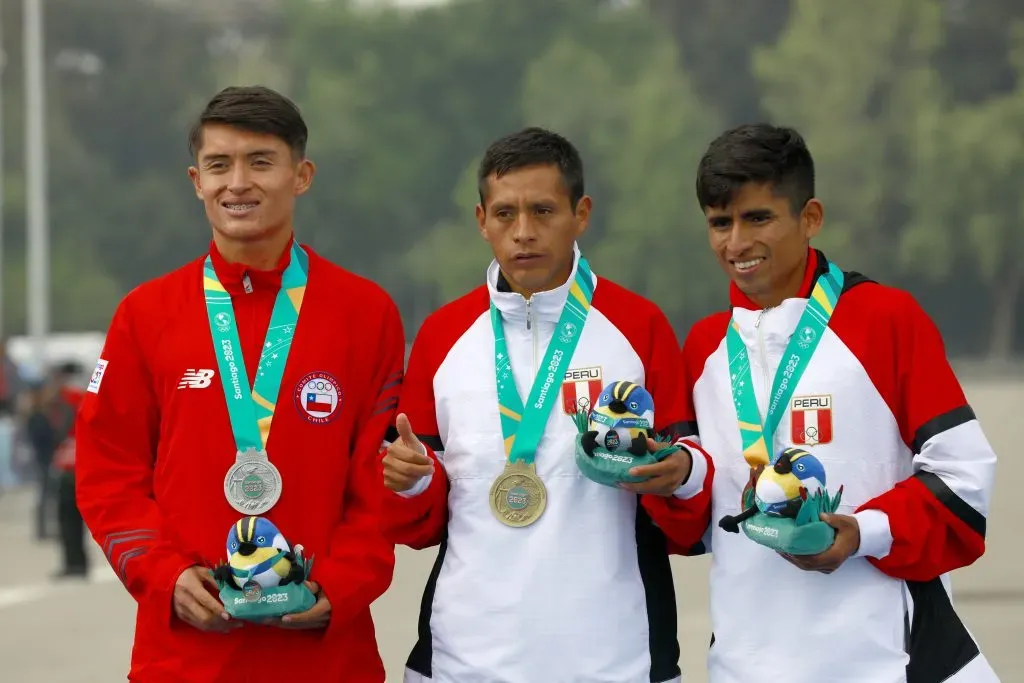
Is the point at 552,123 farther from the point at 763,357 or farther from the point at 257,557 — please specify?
the point at 257,557

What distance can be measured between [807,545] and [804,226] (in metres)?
0.88

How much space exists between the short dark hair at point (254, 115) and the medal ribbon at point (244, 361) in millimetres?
357

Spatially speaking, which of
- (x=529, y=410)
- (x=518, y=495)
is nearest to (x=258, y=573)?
(x=518, y=495)

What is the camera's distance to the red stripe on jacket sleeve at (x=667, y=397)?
3.76 m

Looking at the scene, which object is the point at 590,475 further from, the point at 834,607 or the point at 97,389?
the point at 97,389

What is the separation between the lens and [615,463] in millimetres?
3574

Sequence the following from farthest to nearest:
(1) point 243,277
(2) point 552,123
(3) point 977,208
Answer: (2) point 552,123
(3) point 977,208
(1) point 243,277

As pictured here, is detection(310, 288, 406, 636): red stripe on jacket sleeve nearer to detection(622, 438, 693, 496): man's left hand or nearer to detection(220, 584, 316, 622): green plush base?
detection(220, 584, 316, 622): green plush base

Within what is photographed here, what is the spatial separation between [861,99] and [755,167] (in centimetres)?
5275

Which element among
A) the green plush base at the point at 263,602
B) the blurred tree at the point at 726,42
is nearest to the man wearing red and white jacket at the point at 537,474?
the green plush base at the point at 263,602

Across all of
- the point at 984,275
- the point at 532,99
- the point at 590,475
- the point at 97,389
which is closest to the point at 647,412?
the point at 590,475

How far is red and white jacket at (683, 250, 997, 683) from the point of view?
11.9 ft

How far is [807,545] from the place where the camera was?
342cm

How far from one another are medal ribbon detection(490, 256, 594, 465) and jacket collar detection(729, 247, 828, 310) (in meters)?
0.38
